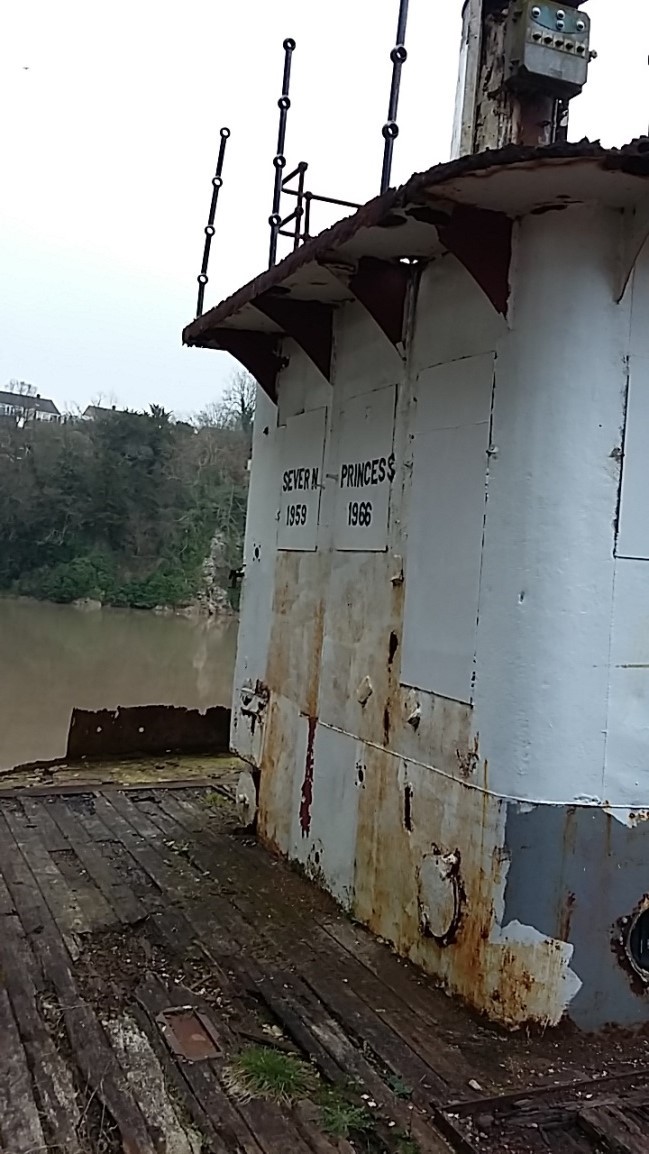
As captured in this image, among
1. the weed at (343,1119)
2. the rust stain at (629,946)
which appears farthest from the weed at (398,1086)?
the rust stain at (629,946)

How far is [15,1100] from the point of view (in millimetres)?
2963

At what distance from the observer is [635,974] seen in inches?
142

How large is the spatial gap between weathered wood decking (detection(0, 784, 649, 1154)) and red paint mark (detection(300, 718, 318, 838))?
29 cm

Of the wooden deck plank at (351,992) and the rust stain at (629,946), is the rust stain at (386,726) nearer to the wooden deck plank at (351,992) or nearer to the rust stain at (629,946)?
the wooden deck plank at (351,992)

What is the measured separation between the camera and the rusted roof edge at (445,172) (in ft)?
10.1

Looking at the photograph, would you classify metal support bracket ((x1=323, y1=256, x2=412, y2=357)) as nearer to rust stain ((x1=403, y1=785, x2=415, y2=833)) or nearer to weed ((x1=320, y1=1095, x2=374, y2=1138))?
rust stain ((x1=403, y1=785, x2=415, y2=833))

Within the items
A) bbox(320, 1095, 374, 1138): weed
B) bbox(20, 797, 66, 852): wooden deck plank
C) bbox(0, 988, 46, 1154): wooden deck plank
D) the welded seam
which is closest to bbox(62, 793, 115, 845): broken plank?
Result: bbox(20, 797, 66, 852): wooden deck plank

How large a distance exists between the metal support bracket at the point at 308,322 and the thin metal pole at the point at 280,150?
0.22 metres

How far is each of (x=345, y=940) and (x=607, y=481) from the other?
233cm

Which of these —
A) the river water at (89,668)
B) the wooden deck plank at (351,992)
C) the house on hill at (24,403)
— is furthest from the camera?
the house on hill at (24,403)

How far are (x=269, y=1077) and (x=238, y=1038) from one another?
321 millimetres

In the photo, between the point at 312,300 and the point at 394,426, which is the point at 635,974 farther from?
the point at 312,300

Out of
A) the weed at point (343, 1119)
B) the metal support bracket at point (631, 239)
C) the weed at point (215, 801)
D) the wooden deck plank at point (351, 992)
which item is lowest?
the weed at point (343, 1119)

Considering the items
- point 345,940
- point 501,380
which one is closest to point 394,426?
point 501,380
